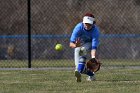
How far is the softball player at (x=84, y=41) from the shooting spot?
13.1m

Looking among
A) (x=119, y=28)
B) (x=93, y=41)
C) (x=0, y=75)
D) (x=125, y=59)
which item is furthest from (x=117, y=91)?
(x=119, y=28)

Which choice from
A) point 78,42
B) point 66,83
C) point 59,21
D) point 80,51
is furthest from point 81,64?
point 59,21

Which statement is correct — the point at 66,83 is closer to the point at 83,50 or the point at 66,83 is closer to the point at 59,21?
the point at 83,50

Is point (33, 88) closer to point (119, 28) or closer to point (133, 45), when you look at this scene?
point (133, 45)

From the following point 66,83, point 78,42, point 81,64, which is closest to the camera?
point 66,83

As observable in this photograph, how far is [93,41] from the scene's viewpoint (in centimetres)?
1321

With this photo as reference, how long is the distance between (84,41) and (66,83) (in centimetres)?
144

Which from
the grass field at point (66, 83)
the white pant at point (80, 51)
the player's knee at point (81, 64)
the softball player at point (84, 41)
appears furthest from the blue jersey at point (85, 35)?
the grass field at point (66, 83)

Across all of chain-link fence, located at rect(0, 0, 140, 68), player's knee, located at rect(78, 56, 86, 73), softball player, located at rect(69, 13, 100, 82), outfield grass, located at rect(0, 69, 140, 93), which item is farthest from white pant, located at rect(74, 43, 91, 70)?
chain-link fence, located at rect(0, 0, 140, 68)

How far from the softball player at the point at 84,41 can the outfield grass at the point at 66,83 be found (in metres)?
0.35

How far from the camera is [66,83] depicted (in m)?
12.3

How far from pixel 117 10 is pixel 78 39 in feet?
52.8

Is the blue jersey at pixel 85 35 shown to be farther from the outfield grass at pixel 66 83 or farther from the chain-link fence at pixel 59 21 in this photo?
the chain-link fence at pixel 59 21

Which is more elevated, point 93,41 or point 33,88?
point 93,41
